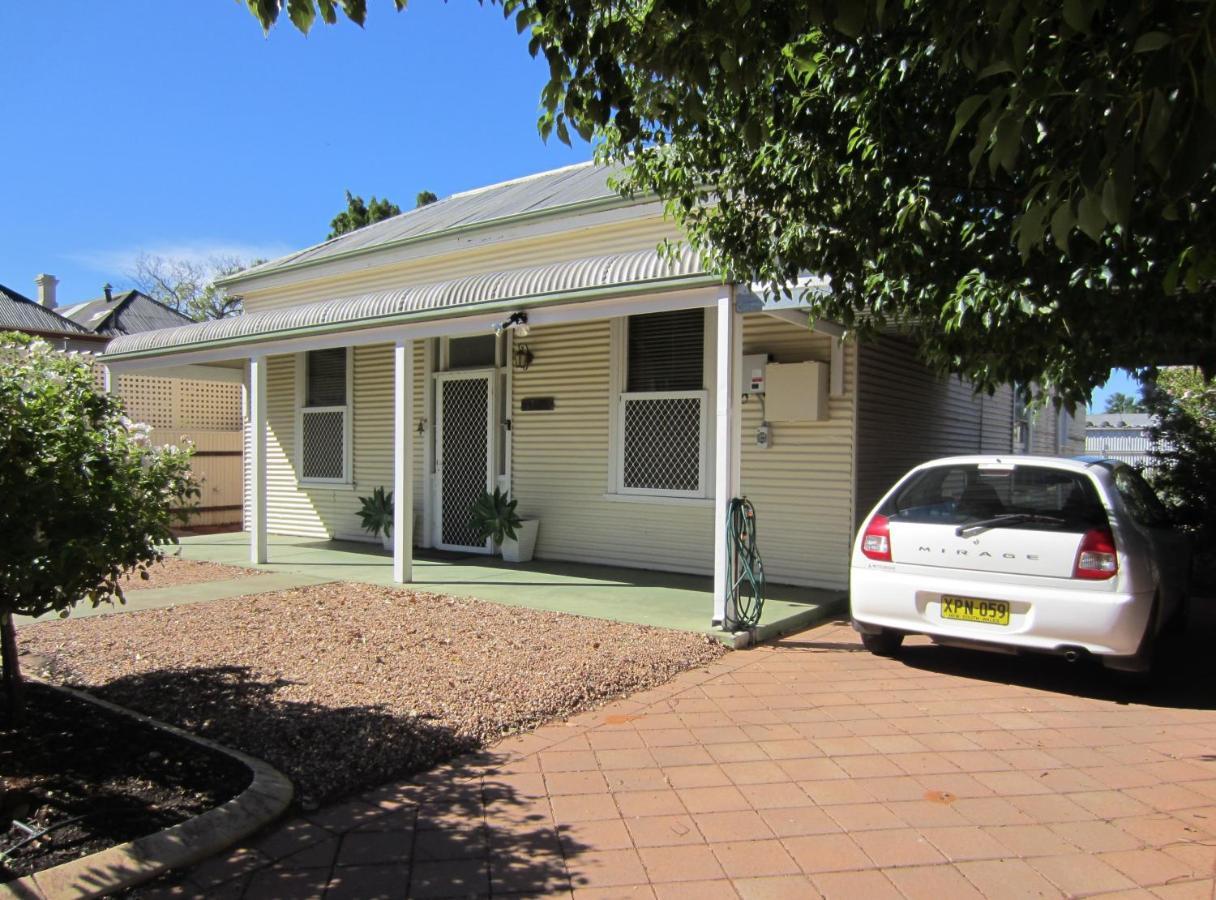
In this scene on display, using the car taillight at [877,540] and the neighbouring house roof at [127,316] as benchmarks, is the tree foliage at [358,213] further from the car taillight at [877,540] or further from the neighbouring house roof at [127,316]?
the car taillight at [877,540]

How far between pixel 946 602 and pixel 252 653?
4748 mm

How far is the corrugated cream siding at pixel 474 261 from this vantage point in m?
9.62

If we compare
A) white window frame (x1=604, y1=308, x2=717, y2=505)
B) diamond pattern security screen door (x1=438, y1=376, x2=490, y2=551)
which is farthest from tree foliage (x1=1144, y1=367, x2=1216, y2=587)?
diamond pattern security screen door (x1=438, y1=376, x2=490, y2=551)

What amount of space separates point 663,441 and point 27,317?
24549 mm

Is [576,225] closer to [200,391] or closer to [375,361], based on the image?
[375,361]

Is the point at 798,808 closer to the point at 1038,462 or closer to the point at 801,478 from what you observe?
the point at 1038,462

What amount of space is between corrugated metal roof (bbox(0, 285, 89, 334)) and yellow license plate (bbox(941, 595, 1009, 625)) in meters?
25.4

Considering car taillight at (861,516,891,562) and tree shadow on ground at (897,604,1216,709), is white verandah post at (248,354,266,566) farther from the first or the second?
tree shadow on ground at (897,604,1216,709)

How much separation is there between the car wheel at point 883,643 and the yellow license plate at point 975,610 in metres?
0.71

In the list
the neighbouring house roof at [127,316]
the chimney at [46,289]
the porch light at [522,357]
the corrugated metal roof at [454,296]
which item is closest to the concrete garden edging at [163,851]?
the corrugated metal roof at [454,296]

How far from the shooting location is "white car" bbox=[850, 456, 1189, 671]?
193 inches

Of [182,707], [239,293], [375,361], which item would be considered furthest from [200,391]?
[182,707]

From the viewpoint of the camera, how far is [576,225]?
32.7 feet

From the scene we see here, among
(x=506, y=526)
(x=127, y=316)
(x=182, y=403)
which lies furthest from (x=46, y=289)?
(x=506, y=526)
